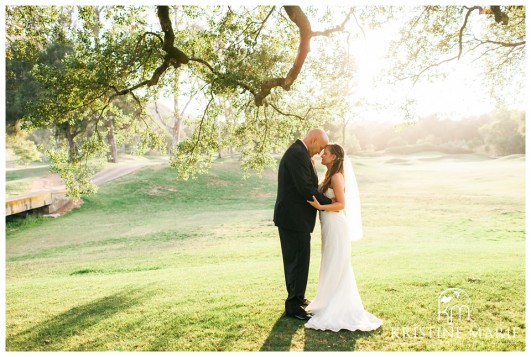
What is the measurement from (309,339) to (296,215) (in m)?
1.95

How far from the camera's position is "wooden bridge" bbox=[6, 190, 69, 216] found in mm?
23297

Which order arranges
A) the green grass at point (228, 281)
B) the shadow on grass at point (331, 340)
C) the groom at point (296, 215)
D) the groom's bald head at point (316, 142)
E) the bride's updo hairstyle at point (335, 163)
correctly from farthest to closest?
the groom's bald head at point (316, 142)
the bride's updo hairstyle at point (335, 163)
the groom at point (296, 215)
the green grass at point (228, 281)
the shadow on grass at point (331, 340)

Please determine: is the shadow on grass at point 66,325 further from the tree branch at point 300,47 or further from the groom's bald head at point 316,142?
the tree branch at point 300,47

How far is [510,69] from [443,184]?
28.0 metres

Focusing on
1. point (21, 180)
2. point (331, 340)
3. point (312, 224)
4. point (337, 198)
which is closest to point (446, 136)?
point (21, 180)

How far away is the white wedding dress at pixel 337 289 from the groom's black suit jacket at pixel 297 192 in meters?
0.32

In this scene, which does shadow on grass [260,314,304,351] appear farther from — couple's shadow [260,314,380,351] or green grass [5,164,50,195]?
green grass [5,164,50,195]

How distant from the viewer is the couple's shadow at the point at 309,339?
5957mm

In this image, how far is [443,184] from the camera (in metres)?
42.9

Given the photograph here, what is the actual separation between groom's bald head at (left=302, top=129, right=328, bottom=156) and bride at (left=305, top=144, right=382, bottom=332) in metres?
0.12

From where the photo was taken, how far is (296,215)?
7211 millimetres

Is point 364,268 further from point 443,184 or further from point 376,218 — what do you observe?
point 443,184

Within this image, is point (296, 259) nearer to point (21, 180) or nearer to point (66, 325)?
point (66, 325)

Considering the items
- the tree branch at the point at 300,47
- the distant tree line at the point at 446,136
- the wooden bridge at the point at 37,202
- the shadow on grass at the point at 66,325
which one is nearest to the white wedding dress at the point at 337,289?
the shadow on grass at the point at 66,325
